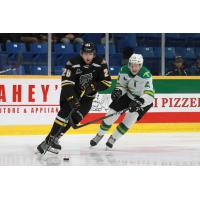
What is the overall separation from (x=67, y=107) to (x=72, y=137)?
4.20 ft

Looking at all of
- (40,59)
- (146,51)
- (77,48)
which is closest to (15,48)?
(40,59)

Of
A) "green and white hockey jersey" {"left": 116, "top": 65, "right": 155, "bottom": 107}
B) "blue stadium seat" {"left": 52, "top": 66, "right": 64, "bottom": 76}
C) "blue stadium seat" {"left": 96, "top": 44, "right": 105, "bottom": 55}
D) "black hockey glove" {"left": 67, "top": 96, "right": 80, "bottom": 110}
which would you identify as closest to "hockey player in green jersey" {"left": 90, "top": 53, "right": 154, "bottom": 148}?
"green and white hockey jersey" {"left": 116, "top": 65, "right": 155, "bottom": 107}

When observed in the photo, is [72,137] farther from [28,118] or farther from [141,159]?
[141,159]

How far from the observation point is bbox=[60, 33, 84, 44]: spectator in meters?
8.27

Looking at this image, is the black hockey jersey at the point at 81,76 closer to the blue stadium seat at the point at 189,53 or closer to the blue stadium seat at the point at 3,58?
the blue stadium seat at the point at 3,58

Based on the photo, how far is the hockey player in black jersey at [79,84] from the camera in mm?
6008

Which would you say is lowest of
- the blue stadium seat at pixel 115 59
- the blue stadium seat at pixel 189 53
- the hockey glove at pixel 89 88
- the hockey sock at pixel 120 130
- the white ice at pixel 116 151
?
the white ice at pixel 116 151

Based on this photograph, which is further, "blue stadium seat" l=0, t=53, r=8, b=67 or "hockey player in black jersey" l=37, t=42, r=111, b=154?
"blue stadium seat" l=0, t=53, r=8, b=67

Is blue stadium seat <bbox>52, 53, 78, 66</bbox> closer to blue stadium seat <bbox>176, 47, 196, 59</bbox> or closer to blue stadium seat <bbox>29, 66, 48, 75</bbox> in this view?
blue stadium seat <bbox>29, 66, 48, 75</bbox>

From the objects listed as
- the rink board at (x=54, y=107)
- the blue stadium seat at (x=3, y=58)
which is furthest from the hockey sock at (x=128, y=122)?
the blue stadium seat at (x=3, y=58)

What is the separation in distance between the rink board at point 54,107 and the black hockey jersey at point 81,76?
1453 millimetres

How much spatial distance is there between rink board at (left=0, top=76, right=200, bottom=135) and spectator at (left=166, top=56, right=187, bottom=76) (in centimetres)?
10

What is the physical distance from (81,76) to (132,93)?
2.33 feet
